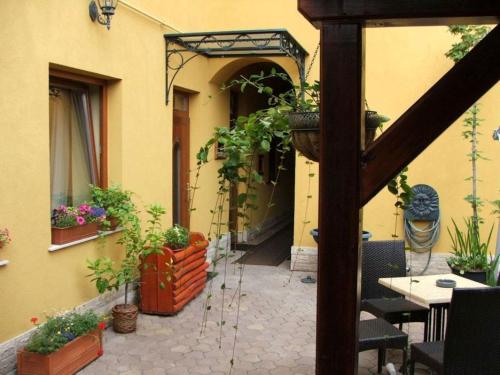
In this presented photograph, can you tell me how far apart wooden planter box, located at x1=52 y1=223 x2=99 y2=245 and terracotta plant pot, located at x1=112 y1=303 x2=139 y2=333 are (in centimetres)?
81

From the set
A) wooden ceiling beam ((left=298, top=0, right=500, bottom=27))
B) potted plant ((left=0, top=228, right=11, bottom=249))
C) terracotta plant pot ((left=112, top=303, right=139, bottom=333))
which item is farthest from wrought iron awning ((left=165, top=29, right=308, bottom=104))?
wooden ceiling beam ((left=298, top=0, right=500, bottom=27))

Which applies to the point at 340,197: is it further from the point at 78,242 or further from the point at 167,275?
the point at 167,275

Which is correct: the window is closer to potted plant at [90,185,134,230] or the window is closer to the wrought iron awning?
potted plant at [90,185,134,230]

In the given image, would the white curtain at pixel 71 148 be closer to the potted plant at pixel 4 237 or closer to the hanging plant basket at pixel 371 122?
the potted plant at pixel 4 237

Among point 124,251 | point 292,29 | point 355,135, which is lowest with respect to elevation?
point 124,251

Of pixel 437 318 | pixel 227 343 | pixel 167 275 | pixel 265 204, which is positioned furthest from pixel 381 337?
pixel 265 204

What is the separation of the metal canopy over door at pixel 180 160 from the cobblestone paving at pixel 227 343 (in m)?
1.54

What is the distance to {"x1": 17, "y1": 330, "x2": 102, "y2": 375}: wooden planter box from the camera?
14.0 ft

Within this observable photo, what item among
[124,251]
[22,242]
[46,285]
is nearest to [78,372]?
[46,285]

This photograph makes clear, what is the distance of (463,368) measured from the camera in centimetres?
341

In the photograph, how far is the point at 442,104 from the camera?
187 cm

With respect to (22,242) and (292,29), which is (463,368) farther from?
(292,29)

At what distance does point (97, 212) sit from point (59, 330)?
1.27 meters

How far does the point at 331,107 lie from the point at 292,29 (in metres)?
6.72
